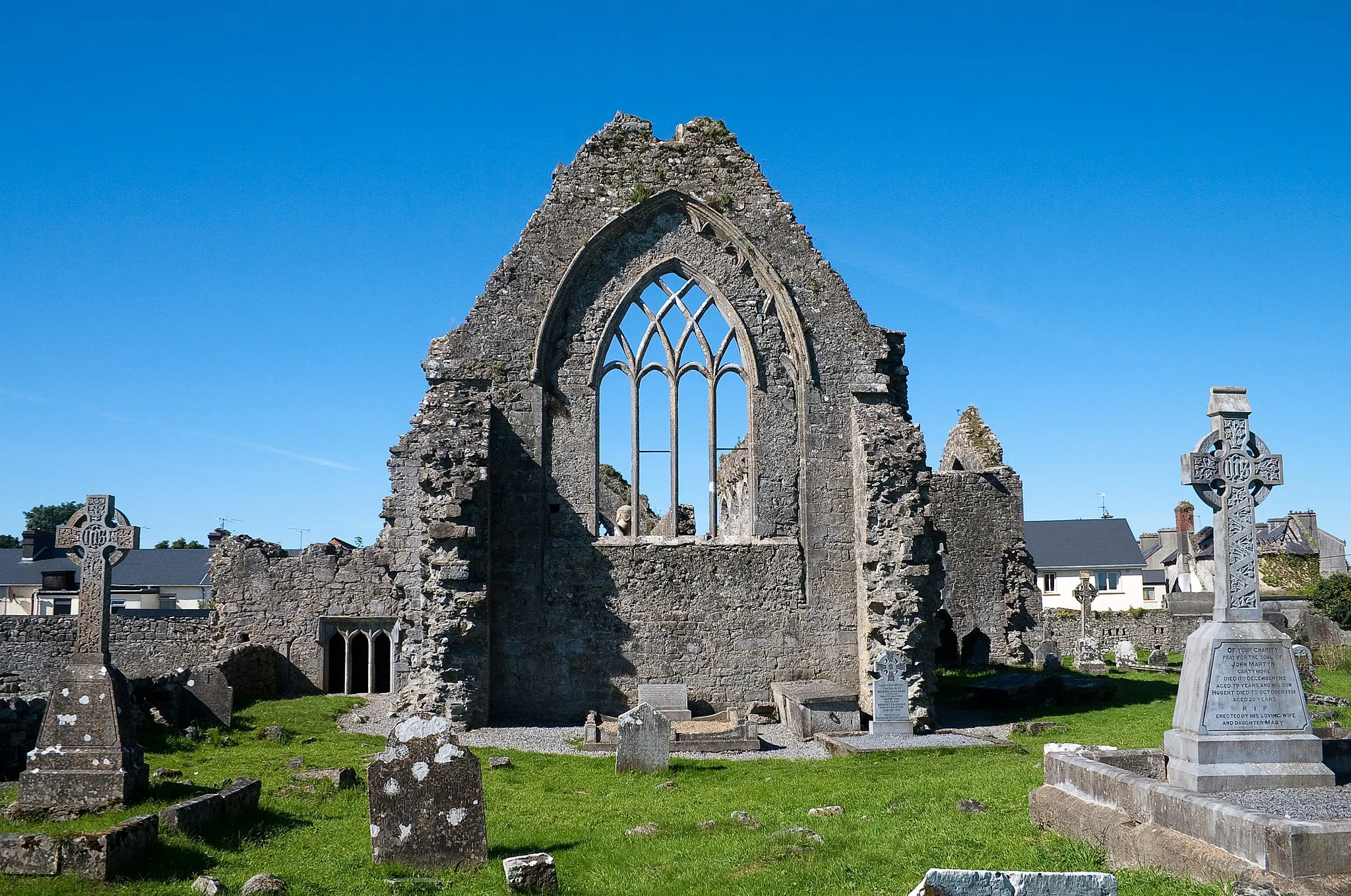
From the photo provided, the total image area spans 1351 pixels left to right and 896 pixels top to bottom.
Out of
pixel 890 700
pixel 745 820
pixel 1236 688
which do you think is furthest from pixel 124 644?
pixel 1236 688

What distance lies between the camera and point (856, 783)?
36.9 feet

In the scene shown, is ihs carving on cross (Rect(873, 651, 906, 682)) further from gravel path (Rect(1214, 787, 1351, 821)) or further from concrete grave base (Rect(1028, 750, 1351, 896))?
gravel path (Rect(1214, 787, 1351, 821))

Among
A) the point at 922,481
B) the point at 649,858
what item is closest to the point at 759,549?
the point at 922,481

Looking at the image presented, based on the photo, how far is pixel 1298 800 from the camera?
743 cm

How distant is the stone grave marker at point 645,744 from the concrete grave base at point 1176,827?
4.72 meters

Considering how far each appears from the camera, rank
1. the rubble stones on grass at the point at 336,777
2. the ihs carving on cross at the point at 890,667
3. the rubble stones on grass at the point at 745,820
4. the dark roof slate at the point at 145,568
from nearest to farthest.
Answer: the rubble stones on grass at the point at 745,820 → the rubble stones on grass at the point at 336,777 → the ihs carving on cross at the point at 890,667 → the dark roof slate at the point at 145,568

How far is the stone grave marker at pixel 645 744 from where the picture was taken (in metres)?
12.3

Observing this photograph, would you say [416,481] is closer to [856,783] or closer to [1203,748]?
[856,783]

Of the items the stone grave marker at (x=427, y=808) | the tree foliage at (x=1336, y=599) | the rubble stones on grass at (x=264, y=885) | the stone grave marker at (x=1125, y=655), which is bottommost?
the stone grave marker at (x=1125, y=655)

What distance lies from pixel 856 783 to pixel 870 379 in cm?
789

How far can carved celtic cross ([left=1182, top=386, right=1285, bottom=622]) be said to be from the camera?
331 inches

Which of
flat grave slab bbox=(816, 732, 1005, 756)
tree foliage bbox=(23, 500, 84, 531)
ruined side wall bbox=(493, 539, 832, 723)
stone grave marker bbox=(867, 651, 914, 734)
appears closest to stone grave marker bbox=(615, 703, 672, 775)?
flat grave slab bbox=(816, 732, 1005, 756)

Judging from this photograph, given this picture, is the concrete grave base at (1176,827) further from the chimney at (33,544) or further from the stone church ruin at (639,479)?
the chimney at (33,544)

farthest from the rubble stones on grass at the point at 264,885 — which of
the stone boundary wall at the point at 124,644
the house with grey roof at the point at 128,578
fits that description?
the house with grey roof at the point at 128,578
